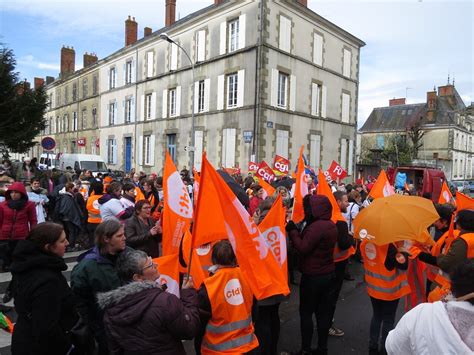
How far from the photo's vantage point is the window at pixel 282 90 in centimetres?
2225

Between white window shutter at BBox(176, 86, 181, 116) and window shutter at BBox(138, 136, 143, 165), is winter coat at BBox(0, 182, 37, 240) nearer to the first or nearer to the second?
white window shutter at BBox(176, 86, 181, 116)

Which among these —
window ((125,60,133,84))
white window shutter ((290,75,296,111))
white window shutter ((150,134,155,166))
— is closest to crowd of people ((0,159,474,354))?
white window shutter ((290,75,296,111))

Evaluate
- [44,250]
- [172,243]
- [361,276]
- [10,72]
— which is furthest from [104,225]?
[10,72]

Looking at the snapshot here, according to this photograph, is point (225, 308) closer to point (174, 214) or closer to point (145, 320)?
point (145, 320)

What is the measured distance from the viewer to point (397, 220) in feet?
11.2

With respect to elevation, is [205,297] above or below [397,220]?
below

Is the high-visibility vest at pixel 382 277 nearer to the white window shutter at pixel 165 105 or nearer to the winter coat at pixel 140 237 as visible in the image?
the winter coat at pixel 140 237

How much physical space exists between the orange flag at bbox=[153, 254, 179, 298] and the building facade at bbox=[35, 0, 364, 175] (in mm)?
16723

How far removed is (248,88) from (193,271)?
18468 millimetres

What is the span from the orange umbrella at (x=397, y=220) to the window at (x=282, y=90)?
1911 cm

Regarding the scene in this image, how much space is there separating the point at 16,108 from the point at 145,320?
17450mm

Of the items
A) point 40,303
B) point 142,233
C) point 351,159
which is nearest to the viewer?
point 40,303

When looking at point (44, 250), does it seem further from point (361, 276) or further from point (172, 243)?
point (361, 276)

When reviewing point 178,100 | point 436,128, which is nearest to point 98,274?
point 178,100
